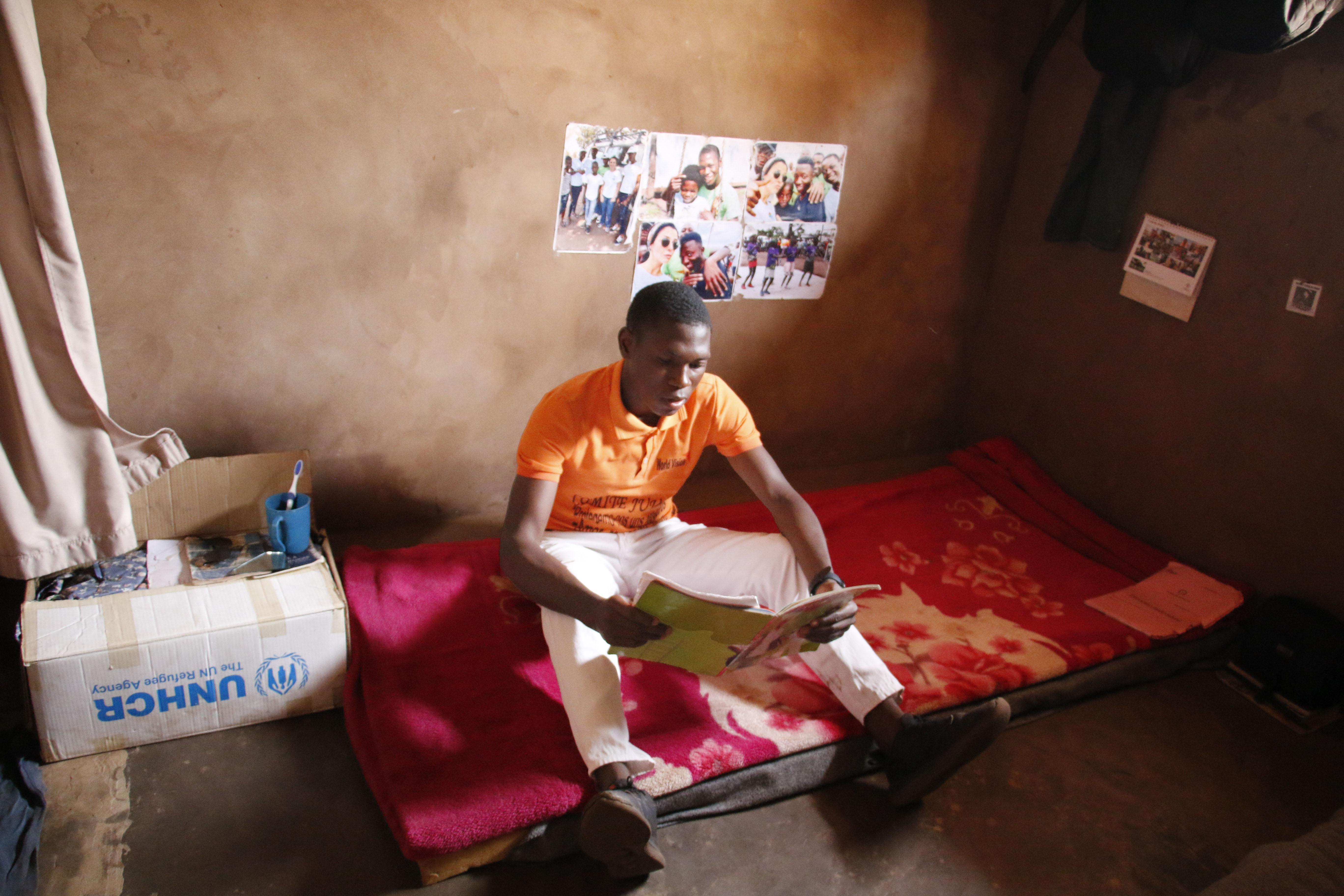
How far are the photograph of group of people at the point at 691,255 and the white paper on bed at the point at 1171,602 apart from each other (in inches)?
56.4

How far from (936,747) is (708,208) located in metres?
1.65

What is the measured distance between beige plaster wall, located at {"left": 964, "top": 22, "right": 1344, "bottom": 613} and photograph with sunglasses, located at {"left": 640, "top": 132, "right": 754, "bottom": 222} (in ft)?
3.72

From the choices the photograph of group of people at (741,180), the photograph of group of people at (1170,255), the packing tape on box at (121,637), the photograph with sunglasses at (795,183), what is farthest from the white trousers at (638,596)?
the photograph of group of people at (1170,255)

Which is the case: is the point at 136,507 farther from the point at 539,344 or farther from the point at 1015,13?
the point at 1015,13

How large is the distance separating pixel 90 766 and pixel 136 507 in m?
0.63

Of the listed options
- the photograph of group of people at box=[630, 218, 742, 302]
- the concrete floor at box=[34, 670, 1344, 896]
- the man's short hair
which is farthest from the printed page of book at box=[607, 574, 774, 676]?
the photograph of group of people at box=[630, 218, 742, 302]

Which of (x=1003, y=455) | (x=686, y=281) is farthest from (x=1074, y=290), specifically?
(x=686, y=281)

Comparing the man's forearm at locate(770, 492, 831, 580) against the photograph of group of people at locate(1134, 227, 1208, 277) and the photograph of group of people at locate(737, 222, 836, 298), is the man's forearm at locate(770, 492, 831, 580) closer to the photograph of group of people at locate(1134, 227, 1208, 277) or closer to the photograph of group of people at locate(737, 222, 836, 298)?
the photograph of group of people at locate(737, 222, 836, 298)

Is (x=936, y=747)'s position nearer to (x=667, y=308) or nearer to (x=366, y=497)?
(x=667, y=308)

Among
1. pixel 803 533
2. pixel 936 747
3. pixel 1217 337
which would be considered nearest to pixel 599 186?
pixel 803 533

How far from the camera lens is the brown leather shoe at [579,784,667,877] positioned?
1.50 meters

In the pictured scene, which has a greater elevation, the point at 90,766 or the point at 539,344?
the point at 539,344

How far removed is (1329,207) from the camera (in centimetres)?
229

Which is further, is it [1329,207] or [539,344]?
[539,344]
